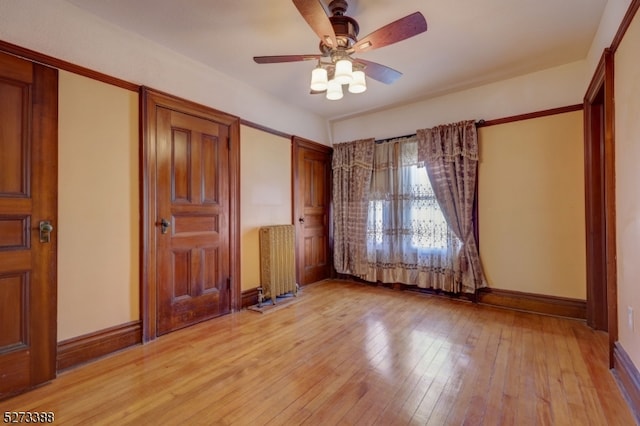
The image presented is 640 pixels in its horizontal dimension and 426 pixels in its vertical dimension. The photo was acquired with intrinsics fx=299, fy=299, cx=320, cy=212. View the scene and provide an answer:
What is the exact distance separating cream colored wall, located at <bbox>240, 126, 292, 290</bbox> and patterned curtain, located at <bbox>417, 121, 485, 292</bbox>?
193 cm

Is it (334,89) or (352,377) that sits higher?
(334,89)

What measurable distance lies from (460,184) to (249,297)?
280 centimetres

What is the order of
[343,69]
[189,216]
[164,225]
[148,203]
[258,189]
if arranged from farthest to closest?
[258,189]
[189,216]
[164,225]
[148,203]
[343,69]

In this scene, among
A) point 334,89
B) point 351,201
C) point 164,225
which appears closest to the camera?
point 334,89

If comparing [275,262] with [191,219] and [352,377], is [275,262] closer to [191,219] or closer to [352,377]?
[191,219]

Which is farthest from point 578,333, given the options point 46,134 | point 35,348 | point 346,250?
point 46,134

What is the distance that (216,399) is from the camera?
5.66 ft

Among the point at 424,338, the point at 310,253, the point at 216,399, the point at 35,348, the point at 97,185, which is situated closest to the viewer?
the point at 216,399

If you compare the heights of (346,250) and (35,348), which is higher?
(346,250)

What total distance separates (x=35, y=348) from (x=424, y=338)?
2.77 m

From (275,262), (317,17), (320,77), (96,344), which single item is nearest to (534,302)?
(275,262)

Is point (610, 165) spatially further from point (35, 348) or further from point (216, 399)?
point (35, 348)

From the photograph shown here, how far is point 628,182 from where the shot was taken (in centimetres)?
175

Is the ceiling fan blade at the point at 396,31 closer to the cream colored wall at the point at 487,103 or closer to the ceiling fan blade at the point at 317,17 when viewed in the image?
the ceiling fan blade at the point at 317,17
